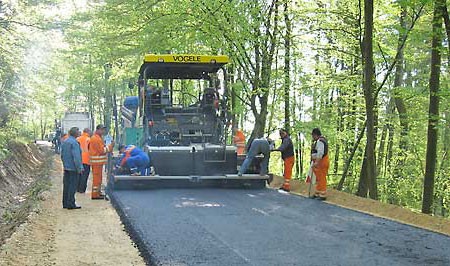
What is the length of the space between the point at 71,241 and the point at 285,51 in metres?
13.6

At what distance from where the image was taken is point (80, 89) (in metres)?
41.8

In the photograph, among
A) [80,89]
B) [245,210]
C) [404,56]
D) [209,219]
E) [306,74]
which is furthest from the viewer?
[80,89]

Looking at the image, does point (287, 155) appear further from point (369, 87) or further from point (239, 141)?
point (239, 141)

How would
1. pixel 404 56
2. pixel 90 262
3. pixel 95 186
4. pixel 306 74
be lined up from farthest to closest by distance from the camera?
pixel 306 74
pixel 404 56
pixel 95 186
pixel 90 262

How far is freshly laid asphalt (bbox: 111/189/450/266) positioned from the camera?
586cm

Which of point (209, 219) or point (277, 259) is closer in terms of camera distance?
point (277, 259)

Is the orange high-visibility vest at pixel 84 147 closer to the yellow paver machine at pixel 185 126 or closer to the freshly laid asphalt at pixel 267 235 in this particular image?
the yellow paver machine at pixel 185 126

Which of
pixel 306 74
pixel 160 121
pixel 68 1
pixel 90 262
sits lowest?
pixel 90 262

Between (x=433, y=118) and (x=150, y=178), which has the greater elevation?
(x=433, y=118)

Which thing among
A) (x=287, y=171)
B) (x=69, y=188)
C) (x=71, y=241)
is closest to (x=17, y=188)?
(x=69, y=188)

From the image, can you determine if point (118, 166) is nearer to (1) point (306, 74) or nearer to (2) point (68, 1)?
(2) point (68, 1)

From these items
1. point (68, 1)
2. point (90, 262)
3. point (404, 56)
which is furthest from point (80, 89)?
point (90, 262)

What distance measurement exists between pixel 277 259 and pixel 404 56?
1287cm

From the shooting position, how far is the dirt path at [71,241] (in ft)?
20.5
